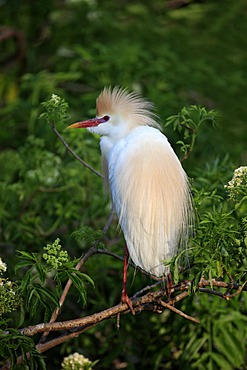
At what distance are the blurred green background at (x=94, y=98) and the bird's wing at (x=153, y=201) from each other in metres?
0.53

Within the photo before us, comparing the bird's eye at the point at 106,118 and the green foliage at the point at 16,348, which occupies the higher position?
the bird's eye at the point at 106,118

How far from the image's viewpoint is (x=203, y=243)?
6.65 ft

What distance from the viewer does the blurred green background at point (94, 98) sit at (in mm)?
3320

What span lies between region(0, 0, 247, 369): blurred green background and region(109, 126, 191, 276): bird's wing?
535mm

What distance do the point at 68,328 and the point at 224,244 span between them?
439mm

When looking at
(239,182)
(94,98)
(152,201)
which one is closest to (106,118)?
(152,201)

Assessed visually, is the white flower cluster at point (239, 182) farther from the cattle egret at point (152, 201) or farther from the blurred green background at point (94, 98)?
the blurred green background at point (94, 98)

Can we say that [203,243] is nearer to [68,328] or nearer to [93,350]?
[68,328]

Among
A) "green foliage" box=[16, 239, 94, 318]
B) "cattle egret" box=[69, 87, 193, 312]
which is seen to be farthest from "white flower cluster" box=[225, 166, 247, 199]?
"green foliage" box=[16, 239, 94, 318]

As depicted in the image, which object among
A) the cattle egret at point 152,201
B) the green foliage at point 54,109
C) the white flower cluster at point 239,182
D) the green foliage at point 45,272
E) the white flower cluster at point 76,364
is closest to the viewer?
the green foliage at point 45,272

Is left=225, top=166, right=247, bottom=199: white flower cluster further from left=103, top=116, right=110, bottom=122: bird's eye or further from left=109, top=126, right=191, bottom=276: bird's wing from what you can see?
left=103, top=116, right=110, bottom=122: bird's eye

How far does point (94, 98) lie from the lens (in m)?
4.89

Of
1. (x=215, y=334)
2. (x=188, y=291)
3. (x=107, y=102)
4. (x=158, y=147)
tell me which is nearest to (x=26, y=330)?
(x=188, y=291)

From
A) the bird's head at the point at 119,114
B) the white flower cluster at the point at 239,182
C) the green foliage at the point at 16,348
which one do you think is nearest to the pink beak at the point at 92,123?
the bird's head at the point at 119,114
